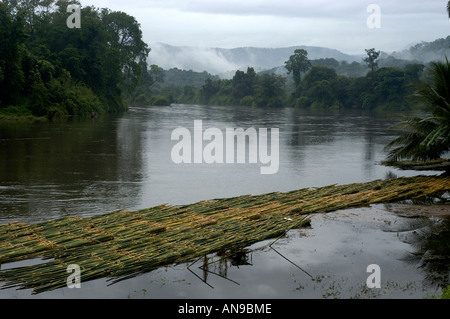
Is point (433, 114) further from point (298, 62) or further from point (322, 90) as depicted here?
point (298, 62)

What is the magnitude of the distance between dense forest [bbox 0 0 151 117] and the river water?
14785 millimetres

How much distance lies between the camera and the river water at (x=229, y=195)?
265 inches

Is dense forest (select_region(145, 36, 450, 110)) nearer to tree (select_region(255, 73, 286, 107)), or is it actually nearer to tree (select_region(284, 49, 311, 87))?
tree (select_region(255, 73, 286, 107))

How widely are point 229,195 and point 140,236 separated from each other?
5.60 metres

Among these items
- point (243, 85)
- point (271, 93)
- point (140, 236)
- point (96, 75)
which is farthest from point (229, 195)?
point (243, 85)

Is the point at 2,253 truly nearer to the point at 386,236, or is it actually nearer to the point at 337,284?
the point at 337,284

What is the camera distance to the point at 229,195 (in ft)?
43.7

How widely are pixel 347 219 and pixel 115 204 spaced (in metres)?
5.43

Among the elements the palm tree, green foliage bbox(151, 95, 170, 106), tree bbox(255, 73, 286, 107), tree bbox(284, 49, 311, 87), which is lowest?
the palm tree

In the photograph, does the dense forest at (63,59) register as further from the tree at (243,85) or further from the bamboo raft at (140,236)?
the tree at (243,85)

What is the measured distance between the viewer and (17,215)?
10.3 m

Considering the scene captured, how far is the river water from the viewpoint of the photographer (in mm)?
6727

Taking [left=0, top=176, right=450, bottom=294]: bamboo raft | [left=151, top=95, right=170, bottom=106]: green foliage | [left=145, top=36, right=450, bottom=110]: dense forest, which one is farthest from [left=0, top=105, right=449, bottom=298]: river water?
[left=151, top=95, right=170, bottom=106]: green foliage

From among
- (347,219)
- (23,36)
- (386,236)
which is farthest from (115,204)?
(23,36)
